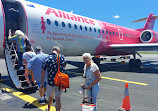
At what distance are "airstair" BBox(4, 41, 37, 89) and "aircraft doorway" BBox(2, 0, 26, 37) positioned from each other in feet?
3.12

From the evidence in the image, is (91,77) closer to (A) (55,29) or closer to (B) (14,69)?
(B) (14,69)

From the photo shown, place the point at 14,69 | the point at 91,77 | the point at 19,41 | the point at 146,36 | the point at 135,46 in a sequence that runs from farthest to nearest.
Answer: the point at 146,36 < the point at 135,46 < the point at 14,69 < the point at 19,41 < the point at 91,77

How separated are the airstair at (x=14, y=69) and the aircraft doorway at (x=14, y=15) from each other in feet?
3.12

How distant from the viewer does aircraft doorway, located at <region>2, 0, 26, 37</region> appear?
714 centimetres

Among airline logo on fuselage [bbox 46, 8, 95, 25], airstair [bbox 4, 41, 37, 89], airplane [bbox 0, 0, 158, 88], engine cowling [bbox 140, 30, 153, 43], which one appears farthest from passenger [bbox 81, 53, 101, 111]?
engine cowling [bbox 140, 30, 153, 43]

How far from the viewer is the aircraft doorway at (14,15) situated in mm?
7137

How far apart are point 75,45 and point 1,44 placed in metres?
4.55

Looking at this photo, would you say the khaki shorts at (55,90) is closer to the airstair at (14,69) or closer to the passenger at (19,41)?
the airstair at (14,69)

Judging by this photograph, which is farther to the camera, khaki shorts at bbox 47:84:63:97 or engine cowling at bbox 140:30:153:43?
A: engine cowling at bbox 140:30:153:43

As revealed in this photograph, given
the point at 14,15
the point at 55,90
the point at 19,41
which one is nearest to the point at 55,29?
the point at 14,15

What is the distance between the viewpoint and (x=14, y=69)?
6199 millimetres

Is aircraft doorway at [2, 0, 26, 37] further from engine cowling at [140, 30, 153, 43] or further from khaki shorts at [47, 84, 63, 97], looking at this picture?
engine cowling at [140, 30, 153, 43]

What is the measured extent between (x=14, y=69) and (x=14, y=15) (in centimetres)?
284

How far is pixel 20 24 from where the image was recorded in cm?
744
